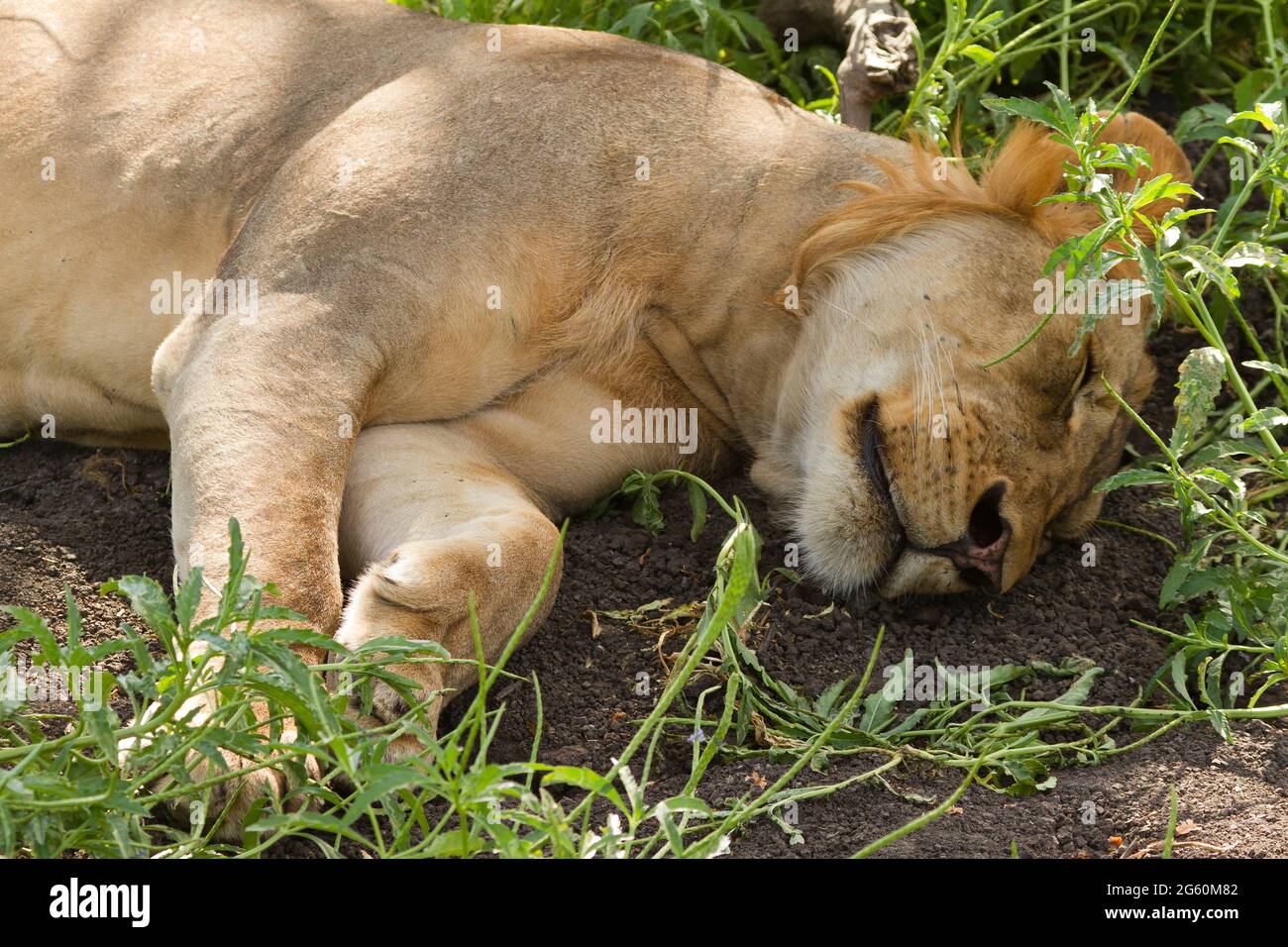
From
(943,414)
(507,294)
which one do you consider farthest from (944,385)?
(507,294)

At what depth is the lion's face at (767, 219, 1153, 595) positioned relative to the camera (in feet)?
11.6

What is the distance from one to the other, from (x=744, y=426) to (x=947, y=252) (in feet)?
2.31

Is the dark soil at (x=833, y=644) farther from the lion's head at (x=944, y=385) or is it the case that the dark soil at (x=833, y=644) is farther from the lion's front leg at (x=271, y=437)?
the lion's front leg at (x=271, y=437)

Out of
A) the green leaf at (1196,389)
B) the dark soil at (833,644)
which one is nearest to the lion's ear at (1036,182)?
the green leaf at (1196,389)

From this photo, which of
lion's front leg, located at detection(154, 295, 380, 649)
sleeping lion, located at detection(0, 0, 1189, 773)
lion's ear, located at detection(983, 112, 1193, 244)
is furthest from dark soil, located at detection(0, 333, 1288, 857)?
lion's ear, located at detection(983, 112, 1193, 244)

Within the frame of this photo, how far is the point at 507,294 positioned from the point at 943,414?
3.44ft

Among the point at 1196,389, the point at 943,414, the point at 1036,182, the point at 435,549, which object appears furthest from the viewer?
the point at 1036,182

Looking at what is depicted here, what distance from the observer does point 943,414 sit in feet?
11.6

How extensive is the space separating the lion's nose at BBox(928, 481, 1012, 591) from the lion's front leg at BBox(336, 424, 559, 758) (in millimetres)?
945

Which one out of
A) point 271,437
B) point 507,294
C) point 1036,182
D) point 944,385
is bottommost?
point 271,437

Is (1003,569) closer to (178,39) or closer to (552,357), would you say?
(552,357)

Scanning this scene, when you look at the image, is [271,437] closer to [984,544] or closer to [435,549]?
[435,549]

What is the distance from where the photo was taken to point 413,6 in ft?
16.1

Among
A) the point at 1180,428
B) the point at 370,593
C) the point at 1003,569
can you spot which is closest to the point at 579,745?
the point at 370,593
